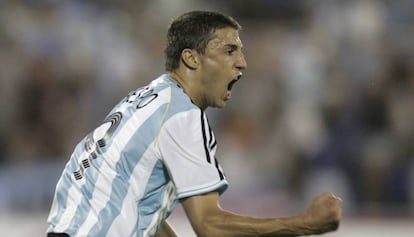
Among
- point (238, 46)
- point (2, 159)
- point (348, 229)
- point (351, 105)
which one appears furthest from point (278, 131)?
point (238, 46)

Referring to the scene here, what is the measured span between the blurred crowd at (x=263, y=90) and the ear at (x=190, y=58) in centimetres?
446

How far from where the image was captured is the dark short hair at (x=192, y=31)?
5.17 meters

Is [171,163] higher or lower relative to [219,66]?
lower

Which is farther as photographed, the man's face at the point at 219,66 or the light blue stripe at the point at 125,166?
the man's face at the point at 219,66

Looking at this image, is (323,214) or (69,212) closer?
(323,214)

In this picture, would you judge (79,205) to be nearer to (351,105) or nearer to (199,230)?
(199,230)

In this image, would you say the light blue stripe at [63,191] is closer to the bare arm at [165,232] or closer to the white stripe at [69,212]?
the white stripe at [69,212]

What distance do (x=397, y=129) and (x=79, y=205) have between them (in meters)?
5.83

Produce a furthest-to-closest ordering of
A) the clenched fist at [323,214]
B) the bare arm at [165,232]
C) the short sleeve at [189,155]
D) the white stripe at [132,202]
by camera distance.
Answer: the bare arm at [165,232] → the white stripe at [132,202] → the short sleeve at [189,155] → the clenched fist at [323,214]

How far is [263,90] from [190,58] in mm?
5837

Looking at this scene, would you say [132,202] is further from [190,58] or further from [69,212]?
[190,58]

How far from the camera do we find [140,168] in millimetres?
4984

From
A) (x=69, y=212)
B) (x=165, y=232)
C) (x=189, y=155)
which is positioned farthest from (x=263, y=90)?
(x=189, y=155)

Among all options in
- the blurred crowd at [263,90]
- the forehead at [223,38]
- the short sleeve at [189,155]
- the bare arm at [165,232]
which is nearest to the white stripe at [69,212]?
the short sleeve at [189,155]
